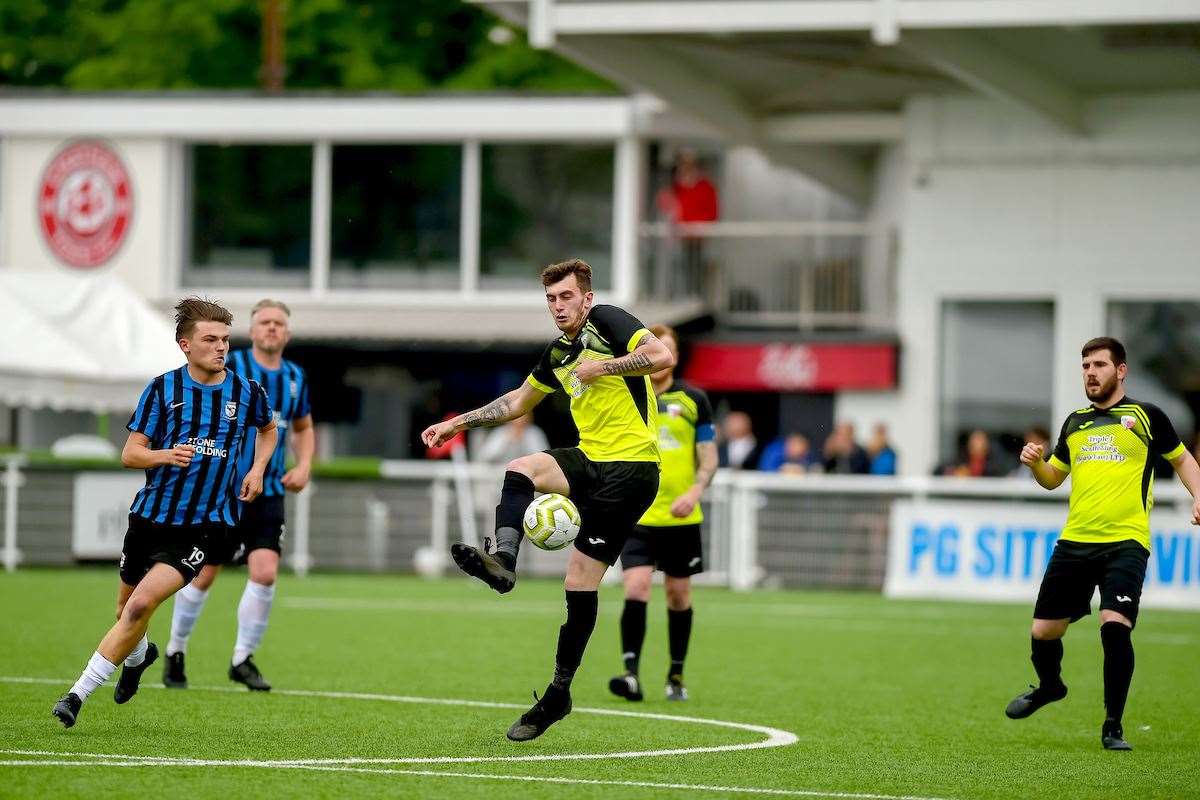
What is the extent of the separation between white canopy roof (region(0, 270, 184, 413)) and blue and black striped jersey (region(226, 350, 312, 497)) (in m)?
11.1

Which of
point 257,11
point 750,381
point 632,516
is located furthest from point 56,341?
point 257,11

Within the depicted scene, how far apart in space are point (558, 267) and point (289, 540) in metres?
14.3

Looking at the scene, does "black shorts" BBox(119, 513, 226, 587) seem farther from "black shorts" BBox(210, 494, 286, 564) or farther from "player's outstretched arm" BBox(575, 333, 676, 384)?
"black shorts" BBox(210, 494, 286, 564)

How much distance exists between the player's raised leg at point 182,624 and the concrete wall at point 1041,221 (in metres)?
16.3

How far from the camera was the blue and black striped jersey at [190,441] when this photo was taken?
362 inches

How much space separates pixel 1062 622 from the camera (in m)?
10.1

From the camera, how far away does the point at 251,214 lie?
29578mm

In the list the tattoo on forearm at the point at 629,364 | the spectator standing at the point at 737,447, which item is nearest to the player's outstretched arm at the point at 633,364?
the tattoo on forearm at the point at 629,364

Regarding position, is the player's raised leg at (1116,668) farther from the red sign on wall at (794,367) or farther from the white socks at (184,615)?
the red sign on wall at (794,367)

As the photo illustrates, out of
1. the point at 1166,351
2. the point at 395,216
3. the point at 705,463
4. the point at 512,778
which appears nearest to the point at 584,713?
the point at 705,463

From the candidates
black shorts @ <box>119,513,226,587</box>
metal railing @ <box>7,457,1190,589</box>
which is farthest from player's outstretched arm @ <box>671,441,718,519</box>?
metal railing @ <box>7,457,1190,589</box>

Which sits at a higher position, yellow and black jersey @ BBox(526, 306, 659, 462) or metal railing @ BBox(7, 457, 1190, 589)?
yellow and black jersey @ BBox(526, 306, 659, 462)

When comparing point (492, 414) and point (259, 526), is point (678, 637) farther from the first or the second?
point (492, 414)

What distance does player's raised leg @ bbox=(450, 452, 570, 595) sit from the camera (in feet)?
27.5
